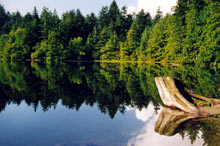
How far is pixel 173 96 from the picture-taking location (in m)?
9.29

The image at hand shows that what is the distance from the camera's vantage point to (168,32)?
5462 centimetres

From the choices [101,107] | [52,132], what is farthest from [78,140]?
[101,107]

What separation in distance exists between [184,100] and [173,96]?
1.83 feet

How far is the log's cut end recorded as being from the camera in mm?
8680

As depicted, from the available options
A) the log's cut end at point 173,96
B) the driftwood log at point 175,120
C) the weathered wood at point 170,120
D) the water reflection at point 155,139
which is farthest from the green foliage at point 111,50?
the water reflection at point 155,139

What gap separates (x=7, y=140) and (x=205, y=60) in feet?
103

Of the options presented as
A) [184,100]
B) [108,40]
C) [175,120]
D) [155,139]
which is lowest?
[155,139]

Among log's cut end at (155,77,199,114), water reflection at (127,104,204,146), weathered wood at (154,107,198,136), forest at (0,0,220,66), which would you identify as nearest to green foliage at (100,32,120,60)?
forest at (0,0,220,66)

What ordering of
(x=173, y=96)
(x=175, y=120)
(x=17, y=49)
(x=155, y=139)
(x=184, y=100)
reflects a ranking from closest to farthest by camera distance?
(x=155, y=139) → (x=175, y=120) → (x=184, y=100) → (x=173, y=96) → (x=17, y=49)

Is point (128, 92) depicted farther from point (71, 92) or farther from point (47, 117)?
point (47, 117)

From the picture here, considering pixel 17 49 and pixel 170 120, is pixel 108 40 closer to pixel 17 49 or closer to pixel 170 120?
pixel 17 49

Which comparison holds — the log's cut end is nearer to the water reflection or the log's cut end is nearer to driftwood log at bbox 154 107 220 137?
driftwood log at bbox 154 107 220 137

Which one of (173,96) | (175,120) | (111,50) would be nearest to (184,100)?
(173,96)

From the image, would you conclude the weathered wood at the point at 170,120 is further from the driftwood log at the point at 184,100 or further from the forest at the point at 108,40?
the forest at the point at 108,40
